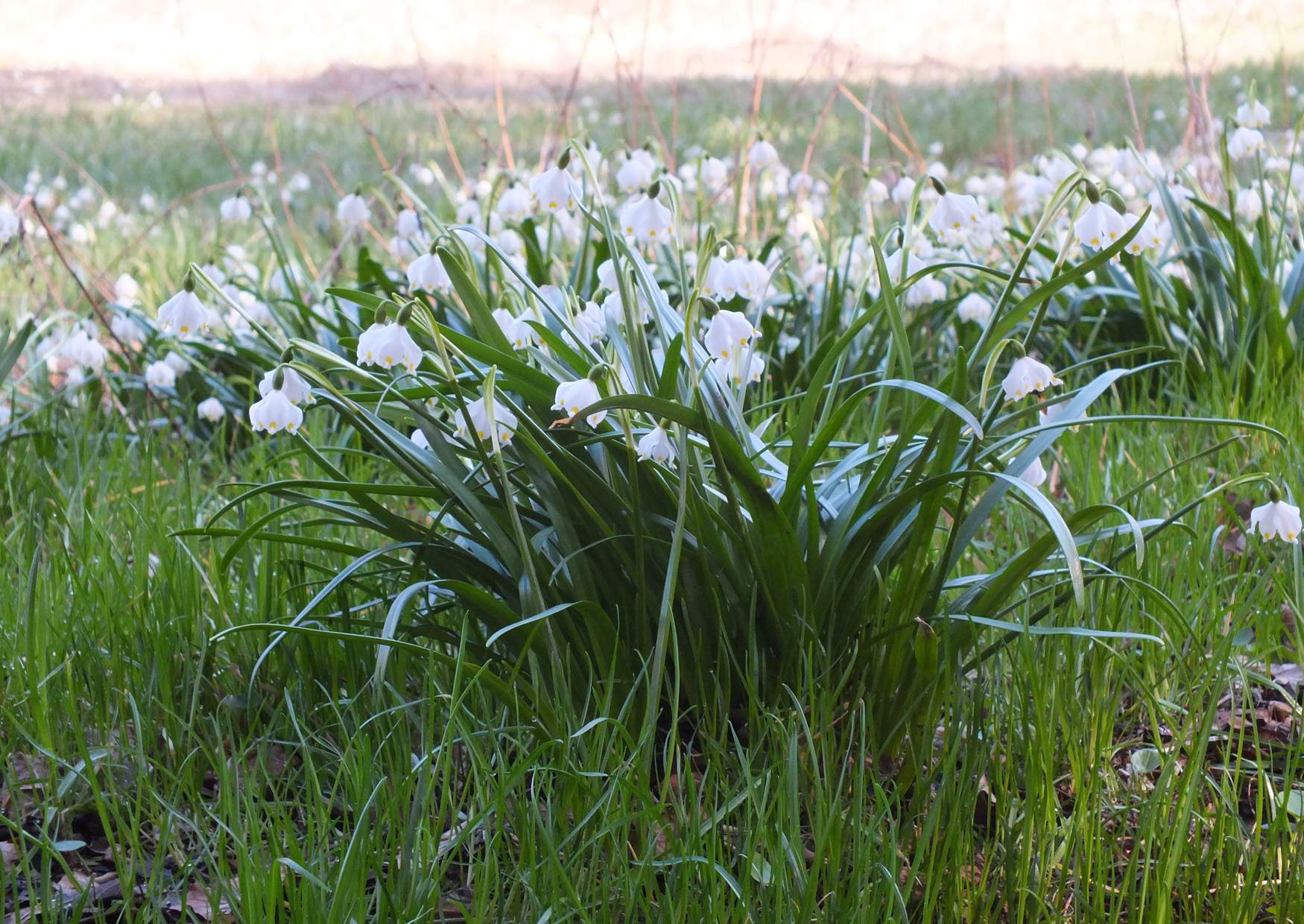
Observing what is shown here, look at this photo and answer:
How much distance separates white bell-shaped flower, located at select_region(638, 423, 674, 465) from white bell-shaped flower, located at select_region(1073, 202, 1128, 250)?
2.01ft

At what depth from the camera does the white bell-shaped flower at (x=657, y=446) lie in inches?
59.9

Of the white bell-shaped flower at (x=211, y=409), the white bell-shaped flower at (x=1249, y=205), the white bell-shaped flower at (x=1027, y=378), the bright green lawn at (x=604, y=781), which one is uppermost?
the white bell-shaped flower at (x=1249, y=205)

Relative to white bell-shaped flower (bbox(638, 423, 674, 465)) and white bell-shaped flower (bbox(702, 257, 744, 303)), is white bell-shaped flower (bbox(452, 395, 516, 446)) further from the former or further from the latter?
white bell-shaped flower (bbox(702, 257, 744, 303))

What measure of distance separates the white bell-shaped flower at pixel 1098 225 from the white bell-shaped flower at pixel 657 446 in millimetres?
611

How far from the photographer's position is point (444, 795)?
4.63ft

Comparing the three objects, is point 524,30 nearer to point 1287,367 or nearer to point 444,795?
point 1287,367

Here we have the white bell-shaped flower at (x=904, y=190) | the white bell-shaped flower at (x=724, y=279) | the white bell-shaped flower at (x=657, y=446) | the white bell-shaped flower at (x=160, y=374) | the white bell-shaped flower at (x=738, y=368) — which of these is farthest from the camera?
the white bell-shaped flower at (x=160, y=374)

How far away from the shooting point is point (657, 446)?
4.99 feet

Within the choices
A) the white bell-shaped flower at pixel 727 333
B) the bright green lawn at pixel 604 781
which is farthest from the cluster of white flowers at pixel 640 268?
the bright green lawn at pixel 604 781

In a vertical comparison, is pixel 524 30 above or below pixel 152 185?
above

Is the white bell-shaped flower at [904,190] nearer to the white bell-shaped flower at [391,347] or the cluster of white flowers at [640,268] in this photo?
the cluster of white flowers at [640,268]

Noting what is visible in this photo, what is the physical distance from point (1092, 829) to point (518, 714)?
77 centimetres

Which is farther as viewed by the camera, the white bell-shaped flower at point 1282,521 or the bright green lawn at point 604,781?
the white bell-shaped flower at point 1282,521

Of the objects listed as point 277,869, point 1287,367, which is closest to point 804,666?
point 277,869
